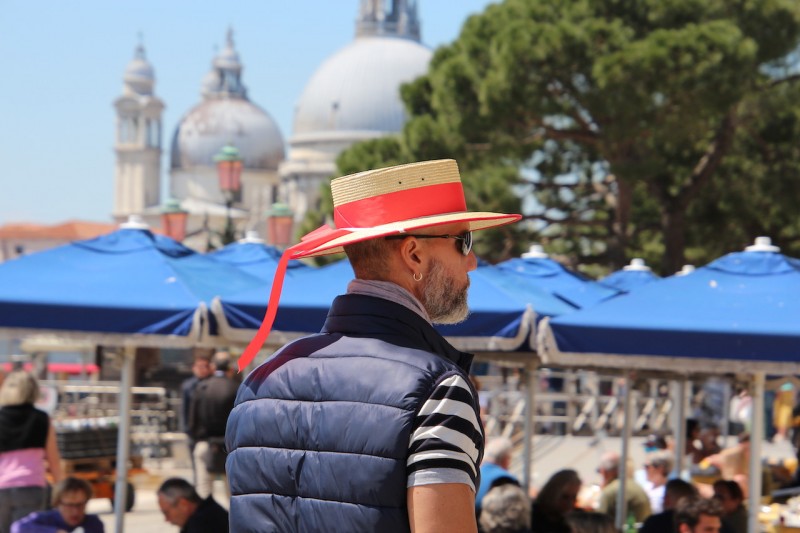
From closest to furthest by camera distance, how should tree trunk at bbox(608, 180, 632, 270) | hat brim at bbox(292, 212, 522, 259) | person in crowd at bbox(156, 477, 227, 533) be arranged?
hat brim at bbox(292, 212, 522, 259) → person in crowd at bbox(156, 477, 227, 533) → tree trunk at bbox(608, 180, 632, 270)

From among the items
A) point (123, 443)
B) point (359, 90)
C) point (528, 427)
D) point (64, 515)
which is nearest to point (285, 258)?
point (64, 515)

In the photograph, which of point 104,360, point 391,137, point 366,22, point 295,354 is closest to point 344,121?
point 366,22

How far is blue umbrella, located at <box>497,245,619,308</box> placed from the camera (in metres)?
9.70

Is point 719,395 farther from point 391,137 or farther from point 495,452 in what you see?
point 495,452

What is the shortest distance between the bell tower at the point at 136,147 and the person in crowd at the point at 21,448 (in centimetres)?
12710

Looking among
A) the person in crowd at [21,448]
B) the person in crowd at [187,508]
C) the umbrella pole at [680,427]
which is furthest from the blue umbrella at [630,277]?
the person in crowd at [187,508]

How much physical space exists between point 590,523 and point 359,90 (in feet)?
338

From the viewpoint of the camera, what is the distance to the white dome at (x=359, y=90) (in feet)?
354

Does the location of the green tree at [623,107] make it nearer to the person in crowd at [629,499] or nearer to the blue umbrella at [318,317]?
the person in crowd at [629,499]

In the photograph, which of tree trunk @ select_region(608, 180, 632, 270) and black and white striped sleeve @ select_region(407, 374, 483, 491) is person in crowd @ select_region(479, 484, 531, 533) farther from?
tree trunk @ select_region(608, 180, 632, 270)

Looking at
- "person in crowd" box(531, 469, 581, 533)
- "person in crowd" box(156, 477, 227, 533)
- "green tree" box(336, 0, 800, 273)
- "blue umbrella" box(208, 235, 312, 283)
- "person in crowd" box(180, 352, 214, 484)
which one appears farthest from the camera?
"green tree" box(336, 0, 800, 273)

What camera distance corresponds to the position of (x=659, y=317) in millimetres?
6340

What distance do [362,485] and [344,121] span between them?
347 feet

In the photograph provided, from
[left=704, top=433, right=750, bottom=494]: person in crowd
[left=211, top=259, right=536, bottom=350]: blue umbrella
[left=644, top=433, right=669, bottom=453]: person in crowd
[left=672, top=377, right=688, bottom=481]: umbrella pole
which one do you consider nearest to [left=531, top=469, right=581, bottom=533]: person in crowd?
[left=211, top=259, right=536, bottom=350]: blue umbrella
